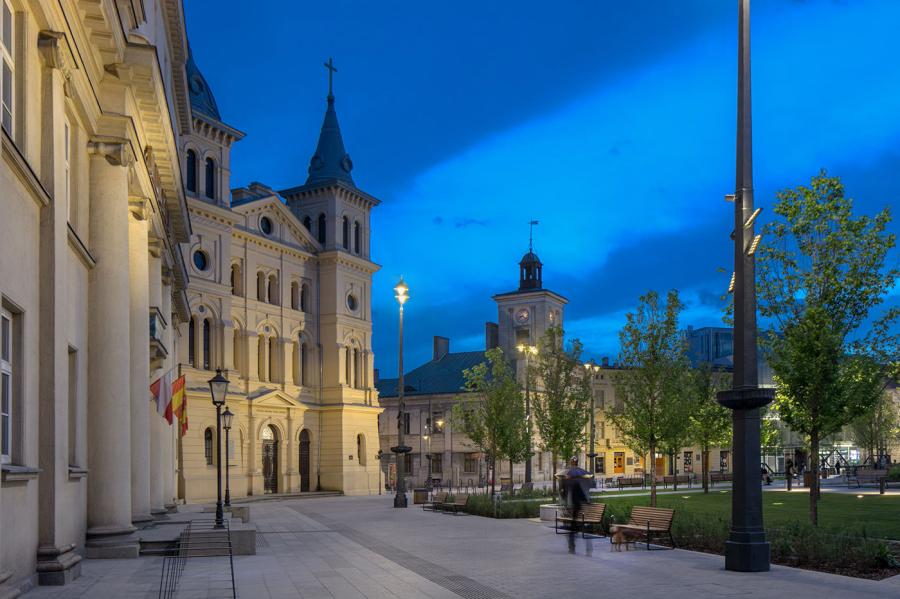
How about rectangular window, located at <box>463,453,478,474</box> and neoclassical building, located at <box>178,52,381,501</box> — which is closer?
neoclassical building, located at <box>178,52,381,501</box>

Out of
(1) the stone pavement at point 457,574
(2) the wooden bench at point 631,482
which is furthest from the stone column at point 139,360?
(2) the wooden bench at point 631,482

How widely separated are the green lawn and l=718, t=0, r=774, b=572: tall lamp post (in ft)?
17.5

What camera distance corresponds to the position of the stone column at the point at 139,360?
19.3 meters

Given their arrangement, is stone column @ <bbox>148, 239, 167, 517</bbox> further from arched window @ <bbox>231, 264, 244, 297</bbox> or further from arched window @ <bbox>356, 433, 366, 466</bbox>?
arched window @ <bbox>356, 433, 366, 466</bbox>

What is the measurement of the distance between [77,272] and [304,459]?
4386 centimetres

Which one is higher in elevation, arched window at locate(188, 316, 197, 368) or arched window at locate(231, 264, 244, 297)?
arched window at locate(231, 264, 244, 297)

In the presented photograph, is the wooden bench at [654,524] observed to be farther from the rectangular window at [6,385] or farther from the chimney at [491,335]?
the chimney at [491,335]

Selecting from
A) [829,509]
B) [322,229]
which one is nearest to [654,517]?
[829,509]

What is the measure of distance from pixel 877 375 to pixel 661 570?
806cm

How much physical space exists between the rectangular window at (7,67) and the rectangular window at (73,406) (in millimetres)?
5092

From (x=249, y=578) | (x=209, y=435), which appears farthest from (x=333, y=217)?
(x=249, y=578)

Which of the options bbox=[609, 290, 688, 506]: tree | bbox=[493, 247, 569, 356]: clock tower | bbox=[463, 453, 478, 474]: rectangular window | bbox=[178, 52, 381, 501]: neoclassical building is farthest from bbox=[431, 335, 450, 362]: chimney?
bbox=[609, 290, 688, 506]: tree

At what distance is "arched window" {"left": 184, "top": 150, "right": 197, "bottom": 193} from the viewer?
4950cm

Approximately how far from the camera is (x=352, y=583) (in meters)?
14.8
